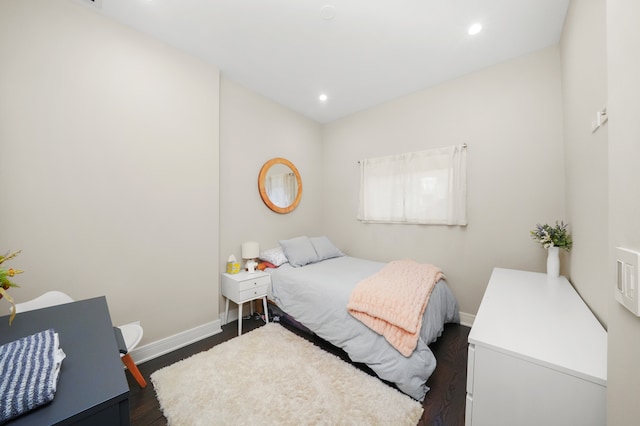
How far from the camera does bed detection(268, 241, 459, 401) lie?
1.52 metres

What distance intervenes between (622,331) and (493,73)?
2698 mm

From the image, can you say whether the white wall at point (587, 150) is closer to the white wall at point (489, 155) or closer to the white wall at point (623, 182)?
the white wall at point (489, 155)

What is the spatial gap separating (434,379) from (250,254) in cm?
210

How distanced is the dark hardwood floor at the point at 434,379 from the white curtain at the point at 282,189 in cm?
161

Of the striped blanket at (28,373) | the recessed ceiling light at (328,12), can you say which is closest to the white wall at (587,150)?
the recessed ceiling light at (328,12)

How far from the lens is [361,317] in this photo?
1.74 m

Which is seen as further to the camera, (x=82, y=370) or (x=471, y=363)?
(x=471, y=363)

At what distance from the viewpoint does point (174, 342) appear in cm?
210

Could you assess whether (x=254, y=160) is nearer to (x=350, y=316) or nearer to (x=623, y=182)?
(x=350, y=316)

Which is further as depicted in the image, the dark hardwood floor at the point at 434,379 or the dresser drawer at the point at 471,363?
the dark hardwood floor at the point at 434,379

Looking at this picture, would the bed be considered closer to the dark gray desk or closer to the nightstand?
the nightstand

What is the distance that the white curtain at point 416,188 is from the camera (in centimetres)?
251

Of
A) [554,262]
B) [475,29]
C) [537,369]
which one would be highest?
[475,29]

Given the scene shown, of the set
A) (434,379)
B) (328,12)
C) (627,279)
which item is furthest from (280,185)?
(627,279)
